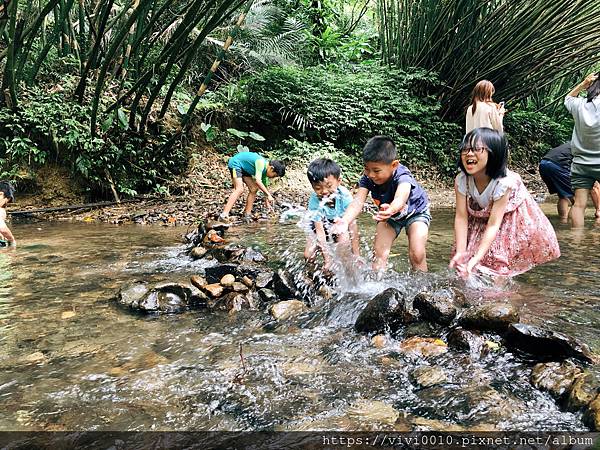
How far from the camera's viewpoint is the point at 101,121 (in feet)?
24.9

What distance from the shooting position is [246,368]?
194 centimetres

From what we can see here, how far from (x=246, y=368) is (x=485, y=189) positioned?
6.50ft

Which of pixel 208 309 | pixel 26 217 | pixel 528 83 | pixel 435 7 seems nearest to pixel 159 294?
pixel 208 309

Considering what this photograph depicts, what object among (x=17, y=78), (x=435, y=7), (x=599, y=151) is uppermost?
(x=435, y=7)

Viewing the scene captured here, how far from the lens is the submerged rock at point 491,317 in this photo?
6.83ft

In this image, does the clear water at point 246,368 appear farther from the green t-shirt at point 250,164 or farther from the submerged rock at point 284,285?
the green t-shirt at point 250,164

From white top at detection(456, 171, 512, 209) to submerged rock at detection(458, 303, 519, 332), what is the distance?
3.25ft

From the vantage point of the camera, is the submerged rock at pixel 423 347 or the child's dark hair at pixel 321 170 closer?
the submerged rock at pixel 423 347

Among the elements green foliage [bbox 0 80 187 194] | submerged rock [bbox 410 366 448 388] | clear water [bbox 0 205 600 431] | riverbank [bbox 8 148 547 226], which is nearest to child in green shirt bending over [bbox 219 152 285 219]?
riverbank [bbox 8 148 547 226]

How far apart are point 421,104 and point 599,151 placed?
23.3ft

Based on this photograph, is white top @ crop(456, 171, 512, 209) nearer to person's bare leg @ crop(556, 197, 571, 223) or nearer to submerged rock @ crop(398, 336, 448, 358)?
submerged rock @ crop(398, 336, 448, 358)

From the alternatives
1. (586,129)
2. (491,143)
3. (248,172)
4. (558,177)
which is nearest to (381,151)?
(491,143)

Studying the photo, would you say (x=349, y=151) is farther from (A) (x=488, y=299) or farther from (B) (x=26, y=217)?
(A) (x=488, y=299)

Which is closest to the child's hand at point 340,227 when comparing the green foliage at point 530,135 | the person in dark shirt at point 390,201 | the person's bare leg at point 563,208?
the person in dark shirt at point 390,201
